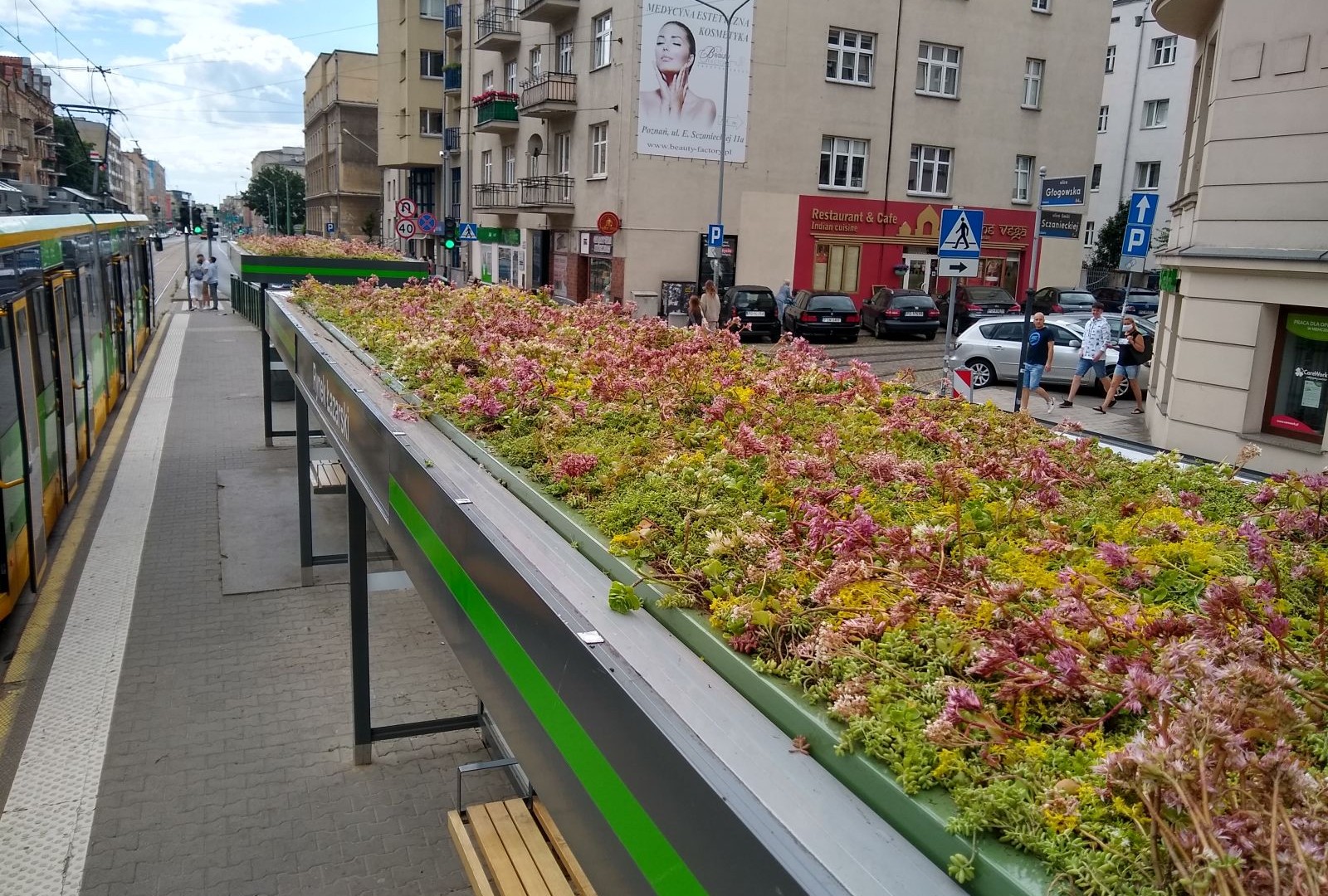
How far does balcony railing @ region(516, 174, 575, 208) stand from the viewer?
34625mm

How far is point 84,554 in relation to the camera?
10.8 m

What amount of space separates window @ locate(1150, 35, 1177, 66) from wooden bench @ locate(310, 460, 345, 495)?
45840mm

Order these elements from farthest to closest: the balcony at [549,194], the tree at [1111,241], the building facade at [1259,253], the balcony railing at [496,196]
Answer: the tree at [1111,241] → the balcony railing at [496,196] → the balcony at [549,194] → the building facade at [1259,253]

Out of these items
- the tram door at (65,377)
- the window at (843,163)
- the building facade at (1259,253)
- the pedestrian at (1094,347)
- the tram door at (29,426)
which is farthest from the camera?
the window at (843,163)

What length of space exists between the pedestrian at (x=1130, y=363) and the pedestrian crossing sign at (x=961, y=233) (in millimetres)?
6249

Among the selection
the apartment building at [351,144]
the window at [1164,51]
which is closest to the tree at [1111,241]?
the window at [1164,51]

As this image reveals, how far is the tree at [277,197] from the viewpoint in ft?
356

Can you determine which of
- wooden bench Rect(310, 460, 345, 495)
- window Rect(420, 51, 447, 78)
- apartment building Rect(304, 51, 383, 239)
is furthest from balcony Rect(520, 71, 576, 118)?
apartment building Rect(304, 51, 383, 239)

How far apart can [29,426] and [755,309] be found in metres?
21.3

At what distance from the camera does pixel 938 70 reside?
34.7m

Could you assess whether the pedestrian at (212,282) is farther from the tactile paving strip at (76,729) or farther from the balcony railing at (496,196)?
the tactile paving strip at (76,729)

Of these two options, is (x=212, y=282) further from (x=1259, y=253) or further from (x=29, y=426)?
(x=1259, y=253)

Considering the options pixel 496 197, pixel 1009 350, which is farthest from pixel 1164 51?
pixel 1009 350

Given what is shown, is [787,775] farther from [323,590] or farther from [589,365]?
[323,590]
